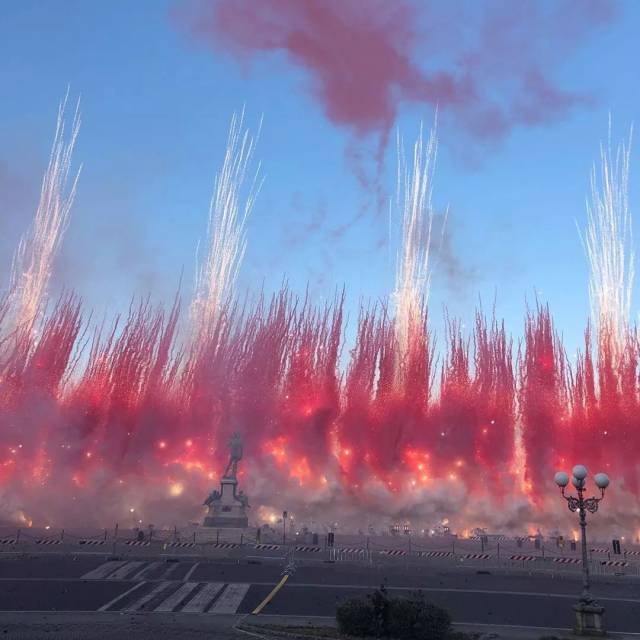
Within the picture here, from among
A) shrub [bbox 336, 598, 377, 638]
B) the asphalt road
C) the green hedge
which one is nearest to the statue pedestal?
the asphalt road

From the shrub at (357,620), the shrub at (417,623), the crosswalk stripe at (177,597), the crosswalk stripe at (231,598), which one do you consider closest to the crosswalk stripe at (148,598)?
the crosswalk stripe at (177,597)

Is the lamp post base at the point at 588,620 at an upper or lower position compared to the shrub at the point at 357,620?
upper

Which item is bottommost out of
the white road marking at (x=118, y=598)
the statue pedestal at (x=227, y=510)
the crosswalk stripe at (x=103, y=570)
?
the white road marking at (x=118, y=598)

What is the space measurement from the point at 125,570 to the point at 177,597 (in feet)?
32.2

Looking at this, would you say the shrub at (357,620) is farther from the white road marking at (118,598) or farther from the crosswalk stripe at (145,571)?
the crosswalk stripe at (145,571)

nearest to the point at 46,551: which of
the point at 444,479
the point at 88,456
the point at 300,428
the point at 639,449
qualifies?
the point at 88,456

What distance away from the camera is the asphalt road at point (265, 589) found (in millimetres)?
24188

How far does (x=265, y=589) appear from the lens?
29.3m

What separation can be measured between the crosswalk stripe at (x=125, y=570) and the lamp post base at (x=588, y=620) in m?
22.6

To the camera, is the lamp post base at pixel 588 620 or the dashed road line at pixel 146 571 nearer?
the lamp post base at pixel 588 620

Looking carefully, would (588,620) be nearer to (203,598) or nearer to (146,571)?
(203,598)

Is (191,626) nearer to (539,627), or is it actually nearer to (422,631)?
(422,631)

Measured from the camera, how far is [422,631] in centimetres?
1762

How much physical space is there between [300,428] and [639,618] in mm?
48805
